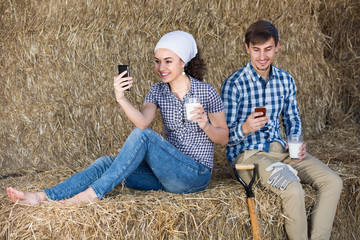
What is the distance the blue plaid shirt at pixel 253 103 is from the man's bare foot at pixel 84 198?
810mm

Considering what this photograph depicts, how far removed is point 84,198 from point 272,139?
1.08m

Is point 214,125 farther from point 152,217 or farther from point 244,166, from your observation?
point 152,217

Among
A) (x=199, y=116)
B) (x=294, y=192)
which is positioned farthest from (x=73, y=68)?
(x=294, y=192)

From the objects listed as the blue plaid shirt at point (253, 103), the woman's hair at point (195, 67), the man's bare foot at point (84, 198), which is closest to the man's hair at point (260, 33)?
the blue plaid shirt at point (253, 103)

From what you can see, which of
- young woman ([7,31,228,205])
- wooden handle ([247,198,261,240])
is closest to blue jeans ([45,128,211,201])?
young woman ([7,31,228,205])

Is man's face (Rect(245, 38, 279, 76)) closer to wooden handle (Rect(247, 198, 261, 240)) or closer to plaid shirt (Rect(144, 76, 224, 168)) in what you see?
plaid shirt (Rect(144, 76, 224, 168))

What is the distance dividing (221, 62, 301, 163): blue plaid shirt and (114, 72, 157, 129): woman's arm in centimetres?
45

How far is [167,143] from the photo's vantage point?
2.52m

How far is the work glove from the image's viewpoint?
251 centimetres

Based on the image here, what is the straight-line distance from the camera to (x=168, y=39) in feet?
8.63

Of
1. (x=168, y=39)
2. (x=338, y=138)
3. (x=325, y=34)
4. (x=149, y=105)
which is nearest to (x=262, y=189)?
(x=149, y=105)

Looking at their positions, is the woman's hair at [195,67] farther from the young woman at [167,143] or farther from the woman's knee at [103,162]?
the woman's knee at [103,162]

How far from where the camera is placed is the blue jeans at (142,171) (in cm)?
243

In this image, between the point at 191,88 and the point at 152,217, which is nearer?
the point at 152,217
